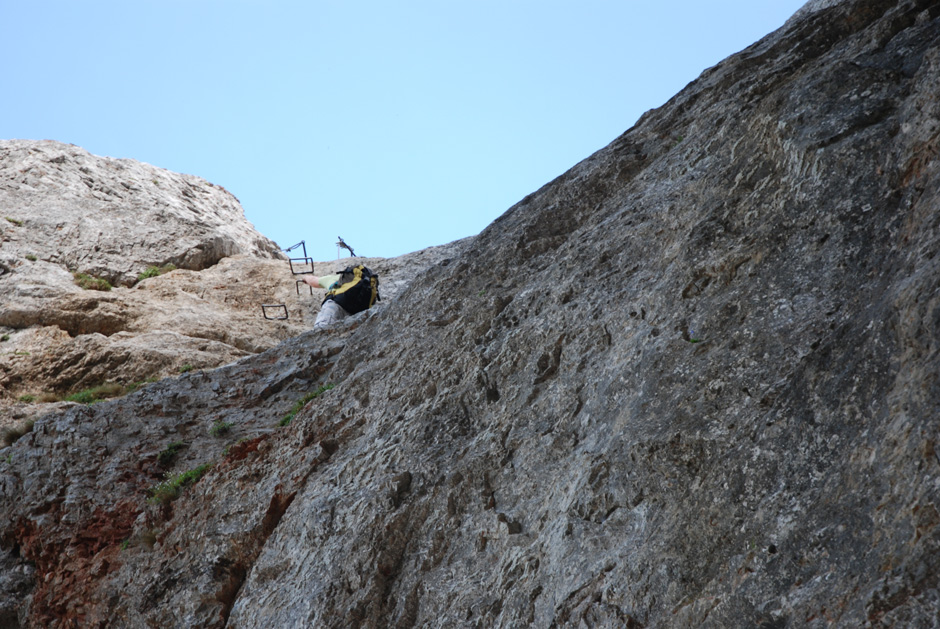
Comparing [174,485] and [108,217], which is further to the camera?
[108,217]

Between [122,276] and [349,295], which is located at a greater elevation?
[122,276]

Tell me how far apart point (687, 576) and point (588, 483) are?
1460mm

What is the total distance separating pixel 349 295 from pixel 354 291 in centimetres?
16

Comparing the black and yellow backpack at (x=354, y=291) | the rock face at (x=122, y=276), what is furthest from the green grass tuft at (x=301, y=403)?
the black and yellow backpack at (x=354, y=291)

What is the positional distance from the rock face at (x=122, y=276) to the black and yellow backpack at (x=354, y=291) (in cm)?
172

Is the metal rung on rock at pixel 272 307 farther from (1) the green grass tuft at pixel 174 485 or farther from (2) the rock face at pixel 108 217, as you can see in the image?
(1) the green grass tuft at pixel 174 485

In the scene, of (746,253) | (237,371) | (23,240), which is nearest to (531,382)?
(746,253)

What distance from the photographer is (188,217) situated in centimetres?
2697

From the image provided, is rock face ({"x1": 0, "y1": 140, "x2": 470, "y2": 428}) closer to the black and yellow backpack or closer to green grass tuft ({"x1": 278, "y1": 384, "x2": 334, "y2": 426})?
the black and yellow backpack

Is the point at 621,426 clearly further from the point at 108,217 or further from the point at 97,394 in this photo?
the point at 108,217

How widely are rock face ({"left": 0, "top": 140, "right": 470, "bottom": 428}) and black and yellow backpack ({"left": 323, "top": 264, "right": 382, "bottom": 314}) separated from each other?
172 centimetres

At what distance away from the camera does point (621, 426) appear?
25.0ft

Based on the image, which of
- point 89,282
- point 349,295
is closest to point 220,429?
point 349,295

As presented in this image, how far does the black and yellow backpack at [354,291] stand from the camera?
797 inches
